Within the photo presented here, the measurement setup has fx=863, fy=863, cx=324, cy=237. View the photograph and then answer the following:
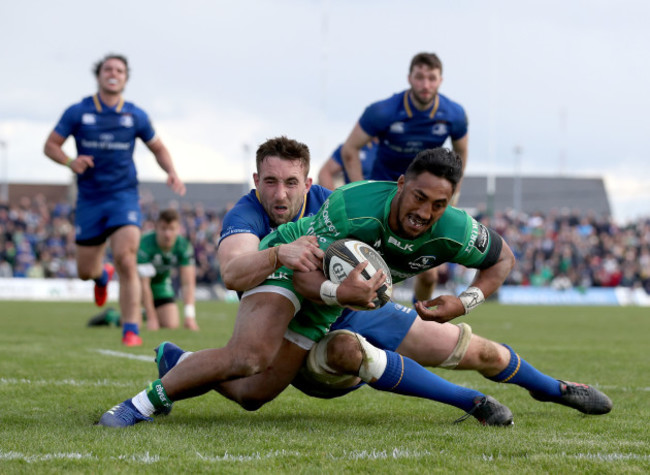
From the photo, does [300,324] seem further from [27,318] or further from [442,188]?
[27,318]

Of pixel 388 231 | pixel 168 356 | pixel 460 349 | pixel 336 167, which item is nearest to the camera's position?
pixel 388 231

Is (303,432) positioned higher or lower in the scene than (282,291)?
lower

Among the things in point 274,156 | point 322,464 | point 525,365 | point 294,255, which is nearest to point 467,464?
point 322,464

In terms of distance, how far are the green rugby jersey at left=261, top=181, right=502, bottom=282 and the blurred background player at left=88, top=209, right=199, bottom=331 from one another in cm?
824

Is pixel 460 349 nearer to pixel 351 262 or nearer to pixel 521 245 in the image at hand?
pixel 351 262

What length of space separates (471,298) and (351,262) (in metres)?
0.81

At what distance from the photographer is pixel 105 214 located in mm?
9531

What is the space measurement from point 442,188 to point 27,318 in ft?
41.6

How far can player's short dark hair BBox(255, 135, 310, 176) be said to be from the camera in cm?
509

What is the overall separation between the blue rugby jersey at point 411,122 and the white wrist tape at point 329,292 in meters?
4.85

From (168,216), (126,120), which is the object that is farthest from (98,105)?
(168,216)

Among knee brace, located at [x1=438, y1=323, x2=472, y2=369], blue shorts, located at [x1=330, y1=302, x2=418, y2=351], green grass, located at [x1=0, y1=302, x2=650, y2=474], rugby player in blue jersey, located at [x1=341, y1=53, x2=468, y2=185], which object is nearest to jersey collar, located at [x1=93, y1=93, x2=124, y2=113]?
rugby player in blue jersey, located at [x1=341, y1=53, x2=468, y2=185]

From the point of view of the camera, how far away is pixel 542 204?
50.6 meters

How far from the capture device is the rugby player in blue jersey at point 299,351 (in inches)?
180
